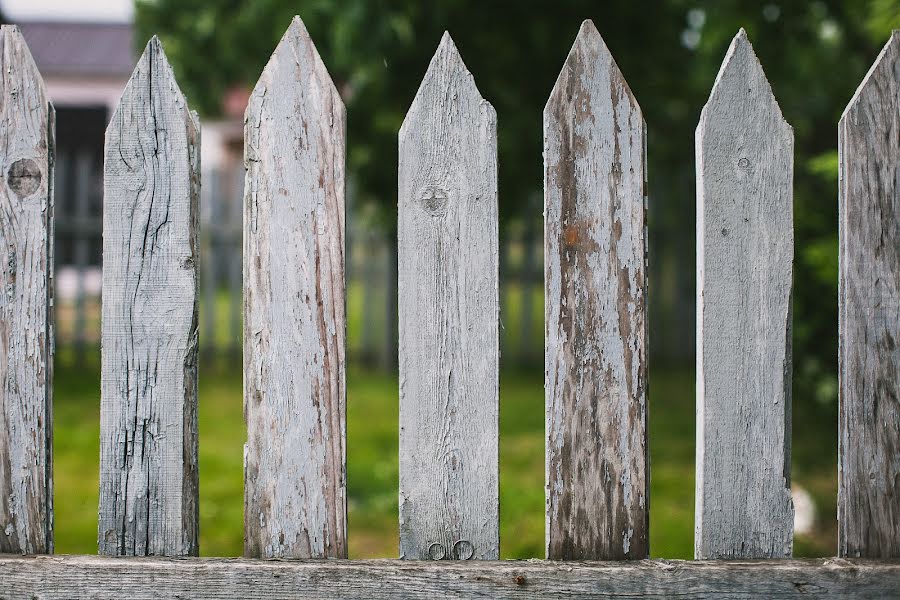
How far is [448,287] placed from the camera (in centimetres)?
146

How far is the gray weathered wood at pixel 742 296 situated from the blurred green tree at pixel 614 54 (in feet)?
3.57

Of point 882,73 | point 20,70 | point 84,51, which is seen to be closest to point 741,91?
point 882,73

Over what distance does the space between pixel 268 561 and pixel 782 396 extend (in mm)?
1002

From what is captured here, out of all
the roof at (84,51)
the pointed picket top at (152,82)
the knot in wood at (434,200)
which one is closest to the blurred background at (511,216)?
the knot in wood at (434,200)

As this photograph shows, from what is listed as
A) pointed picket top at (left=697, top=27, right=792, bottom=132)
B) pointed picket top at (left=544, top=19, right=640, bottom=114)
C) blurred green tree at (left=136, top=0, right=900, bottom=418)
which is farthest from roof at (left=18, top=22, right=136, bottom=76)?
→ pointed picket top at (left=697, top=27, right=792, bottom=132)

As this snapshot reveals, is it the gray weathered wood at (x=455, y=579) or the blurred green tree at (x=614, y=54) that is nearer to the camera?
the gray weathered wood at (x=455, y=579)

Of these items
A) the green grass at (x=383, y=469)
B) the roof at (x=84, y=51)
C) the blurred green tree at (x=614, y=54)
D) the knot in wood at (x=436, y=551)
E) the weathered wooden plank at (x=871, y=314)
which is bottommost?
the green grass at (x=383, y=469)

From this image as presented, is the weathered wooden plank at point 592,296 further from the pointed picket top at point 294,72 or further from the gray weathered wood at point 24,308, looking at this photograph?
the gray weathered wood at point 24,308

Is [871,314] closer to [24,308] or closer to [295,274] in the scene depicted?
[295,274]

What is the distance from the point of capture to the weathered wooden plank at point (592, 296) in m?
1.45

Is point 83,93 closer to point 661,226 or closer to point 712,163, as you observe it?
point 661,226

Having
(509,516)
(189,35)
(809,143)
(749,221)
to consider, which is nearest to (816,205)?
(809,143)

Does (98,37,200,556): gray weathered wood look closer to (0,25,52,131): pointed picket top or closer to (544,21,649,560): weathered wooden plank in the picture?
Answer: (0,25,52,131): pointed picket top

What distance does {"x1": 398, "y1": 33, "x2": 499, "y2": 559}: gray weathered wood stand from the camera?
4.78ft
